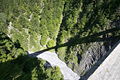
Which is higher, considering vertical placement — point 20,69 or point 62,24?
point 20,69

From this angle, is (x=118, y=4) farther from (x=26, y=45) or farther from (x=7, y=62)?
(x=7, y=62)

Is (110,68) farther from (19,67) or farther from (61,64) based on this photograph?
(61,64)

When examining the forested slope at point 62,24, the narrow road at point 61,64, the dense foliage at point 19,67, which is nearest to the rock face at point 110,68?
the dense foliage at point 19,67

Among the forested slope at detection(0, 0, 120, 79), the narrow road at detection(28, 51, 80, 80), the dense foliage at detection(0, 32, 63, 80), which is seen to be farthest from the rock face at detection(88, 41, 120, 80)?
the narrow road at detection(28, 51, 80, 80)

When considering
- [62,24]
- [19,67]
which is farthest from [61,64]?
[19,67]

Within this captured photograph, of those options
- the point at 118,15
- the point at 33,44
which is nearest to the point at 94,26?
the point at 118,15

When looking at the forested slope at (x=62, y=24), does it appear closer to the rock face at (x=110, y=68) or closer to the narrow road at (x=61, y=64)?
the narrow road at (x=61, y=64)
